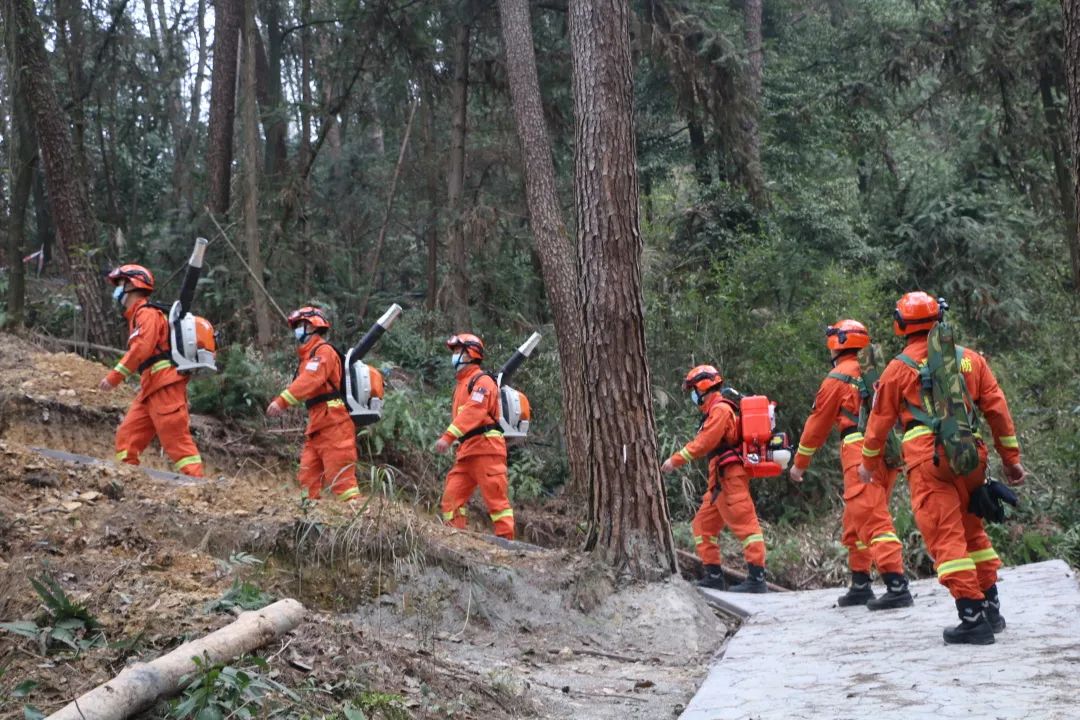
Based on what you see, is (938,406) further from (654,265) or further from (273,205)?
(273,205)

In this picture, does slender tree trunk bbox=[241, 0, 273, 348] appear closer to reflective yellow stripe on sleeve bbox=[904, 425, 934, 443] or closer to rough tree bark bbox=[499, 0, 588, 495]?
rough tree bark bbox=[499, 0, 588, 495]

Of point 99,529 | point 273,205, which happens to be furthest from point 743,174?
point 99,529

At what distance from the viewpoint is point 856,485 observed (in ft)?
28.8

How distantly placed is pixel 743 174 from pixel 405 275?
942cm

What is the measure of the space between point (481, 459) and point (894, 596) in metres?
5.02

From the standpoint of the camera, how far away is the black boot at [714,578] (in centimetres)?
1073

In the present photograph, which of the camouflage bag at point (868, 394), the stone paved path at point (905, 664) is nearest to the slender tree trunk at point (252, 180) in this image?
the camouflage bag at point (868, 394)

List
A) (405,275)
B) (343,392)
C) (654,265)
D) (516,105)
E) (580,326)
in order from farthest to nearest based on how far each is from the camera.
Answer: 1. (405,275)
2. (654,265)
3. (516,105)
4. (343,392)
5. (580,326)

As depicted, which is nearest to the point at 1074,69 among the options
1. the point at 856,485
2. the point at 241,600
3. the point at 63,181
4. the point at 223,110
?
the point at 856,485

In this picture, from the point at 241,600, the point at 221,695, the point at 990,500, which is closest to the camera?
the point at 221,695

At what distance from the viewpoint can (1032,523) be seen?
1318 centimetres

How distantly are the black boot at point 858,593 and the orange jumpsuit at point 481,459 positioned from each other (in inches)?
160

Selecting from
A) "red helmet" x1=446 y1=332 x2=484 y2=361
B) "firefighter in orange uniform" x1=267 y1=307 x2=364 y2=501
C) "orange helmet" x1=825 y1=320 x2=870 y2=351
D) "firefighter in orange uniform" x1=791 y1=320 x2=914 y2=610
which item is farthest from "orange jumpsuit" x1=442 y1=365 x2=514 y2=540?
"orange helmet" x1=825 y1=320 x2=870 y2=351

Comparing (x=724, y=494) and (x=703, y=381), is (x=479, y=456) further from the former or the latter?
(x=724, y=494)
